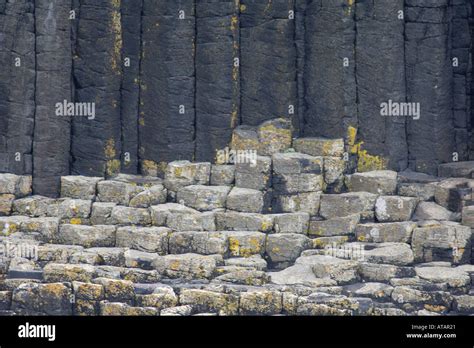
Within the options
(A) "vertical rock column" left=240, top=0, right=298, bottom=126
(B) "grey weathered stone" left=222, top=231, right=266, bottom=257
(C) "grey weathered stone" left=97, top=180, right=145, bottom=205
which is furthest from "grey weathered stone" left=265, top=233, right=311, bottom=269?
(C) "grey weathered stone" left=97, top=180, right=145, bottom=205

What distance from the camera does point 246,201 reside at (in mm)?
47812

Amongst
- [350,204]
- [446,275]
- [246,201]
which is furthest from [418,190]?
[246,201]

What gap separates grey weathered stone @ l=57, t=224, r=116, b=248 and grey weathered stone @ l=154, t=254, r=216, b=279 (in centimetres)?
178

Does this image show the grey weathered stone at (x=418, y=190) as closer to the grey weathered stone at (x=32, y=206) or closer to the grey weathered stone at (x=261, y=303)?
the grey weathered stone at (x=261, y=303)

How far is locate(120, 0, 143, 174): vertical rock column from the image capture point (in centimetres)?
4900

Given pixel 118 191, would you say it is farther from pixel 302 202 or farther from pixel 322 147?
pixel 322 147

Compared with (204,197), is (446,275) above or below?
below

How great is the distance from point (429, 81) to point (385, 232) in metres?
4.12

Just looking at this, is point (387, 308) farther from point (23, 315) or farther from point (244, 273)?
point (23, 315)

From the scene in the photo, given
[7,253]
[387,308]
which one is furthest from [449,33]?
[7,253]

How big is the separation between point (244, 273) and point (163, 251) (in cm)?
250

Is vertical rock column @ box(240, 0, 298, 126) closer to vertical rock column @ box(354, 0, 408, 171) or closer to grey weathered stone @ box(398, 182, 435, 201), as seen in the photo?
vertical rock column @ box(354, 0, 408, 171)

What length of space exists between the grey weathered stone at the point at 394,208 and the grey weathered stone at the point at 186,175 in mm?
4386

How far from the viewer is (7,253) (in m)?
47.0
